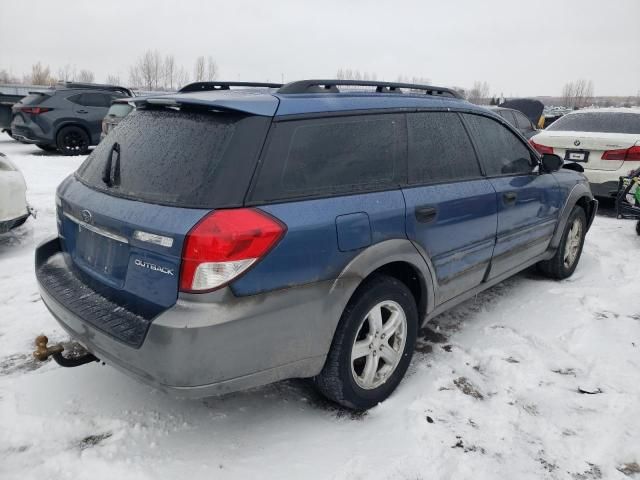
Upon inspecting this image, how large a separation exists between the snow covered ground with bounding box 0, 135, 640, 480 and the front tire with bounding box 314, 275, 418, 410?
0.15 m

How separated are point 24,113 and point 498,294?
12.4 m

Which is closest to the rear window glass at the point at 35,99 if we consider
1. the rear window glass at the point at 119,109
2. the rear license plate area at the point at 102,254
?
the rear window glass at the point at 119,109

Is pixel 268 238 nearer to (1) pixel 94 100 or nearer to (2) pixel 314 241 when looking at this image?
(2) pixel 314 241

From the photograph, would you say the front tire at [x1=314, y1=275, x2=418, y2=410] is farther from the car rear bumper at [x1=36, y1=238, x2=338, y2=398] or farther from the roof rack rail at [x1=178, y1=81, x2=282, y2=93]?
the roof rack rail at [x1=178, y1=81, x2=282, y2=93]

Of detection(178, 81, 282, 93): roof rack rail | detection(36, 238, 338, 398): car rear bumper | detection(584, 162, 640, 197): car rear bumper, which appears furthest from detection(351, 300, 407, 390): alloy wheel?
detection(584, 162, 640, 197): car rear bumper

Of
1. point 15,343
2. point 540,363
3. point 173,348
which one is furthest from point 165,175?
point 540,363

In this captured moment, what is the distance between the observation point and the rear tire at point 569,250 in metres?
4.79

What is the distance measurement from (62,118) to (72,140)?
0.58m

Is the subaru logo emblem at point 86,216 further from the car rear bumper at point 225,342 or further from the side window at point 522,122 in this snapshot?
the side window at point 522,122

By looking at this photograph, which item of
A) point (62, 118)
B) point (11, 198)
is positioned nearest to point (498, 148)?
point (11, 198)

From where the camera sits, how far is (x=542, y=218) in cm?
428

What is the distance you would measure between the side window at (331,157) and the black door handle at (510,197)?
45.4 inches

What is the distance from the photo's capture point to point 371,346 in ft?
9.05

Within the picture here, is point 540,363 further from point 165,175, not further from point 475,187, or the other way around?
point 165,175
